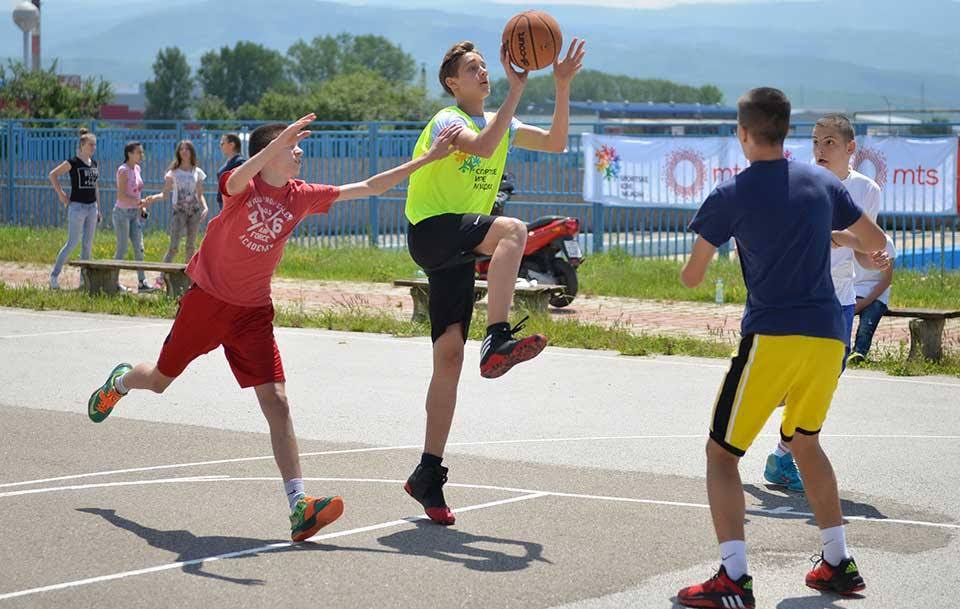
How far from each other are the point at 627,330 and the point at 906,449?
5.42 meters

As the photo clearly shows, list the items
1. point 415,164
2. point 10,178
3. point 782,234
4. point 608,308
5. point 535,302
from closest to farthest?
point 782,234 < point 415,164 < point 535,302 < point 608,308 < point 10,178

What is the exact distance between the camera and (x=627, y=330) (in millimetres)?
14000

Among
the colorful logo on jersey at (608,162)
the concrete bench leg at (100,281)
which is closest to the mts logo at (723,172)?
the colorful logo on jersey at (608,162)

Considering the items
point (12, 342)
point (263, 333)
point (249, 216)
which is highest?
point (249, 216)

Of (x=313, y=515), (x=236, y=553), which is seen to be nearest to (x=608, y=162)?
(x=313, y=515)

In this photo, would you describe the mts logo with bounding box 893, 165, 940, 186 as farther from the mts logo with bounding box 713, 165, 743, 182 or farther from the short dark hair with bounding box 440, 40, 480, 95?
the short dark hair with bounding box 440, 40, 480, 95

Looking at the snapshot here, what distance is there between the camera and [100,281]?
1770cm

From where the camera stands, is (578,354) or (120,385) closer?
(120,385)

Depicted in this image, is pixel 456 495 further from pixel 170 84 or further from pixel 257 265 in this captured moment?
pixel 170 84

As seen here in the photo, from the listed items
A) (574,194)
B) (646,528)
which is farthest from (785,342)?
(574,194)

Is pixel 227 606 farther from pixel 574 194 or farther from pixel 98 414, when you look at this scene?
pixel 574 194

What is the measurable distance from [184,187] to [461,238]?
12650 mm

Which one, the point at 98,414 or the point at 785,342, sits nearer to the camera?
the point at 785,342

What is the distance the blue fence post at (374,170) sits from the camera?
80.2 ft
